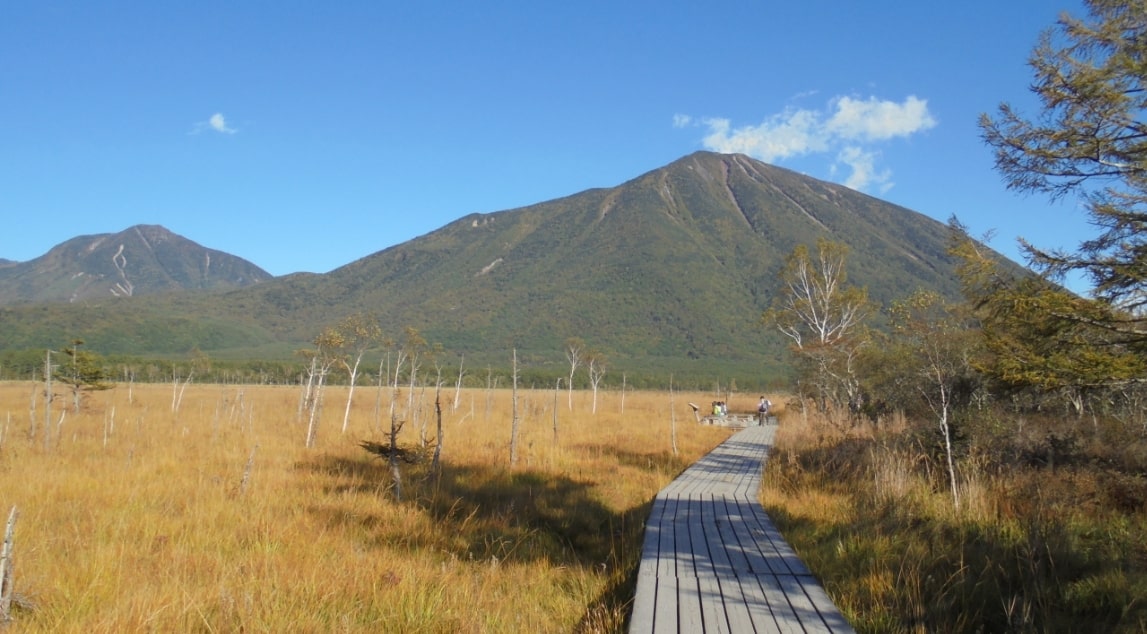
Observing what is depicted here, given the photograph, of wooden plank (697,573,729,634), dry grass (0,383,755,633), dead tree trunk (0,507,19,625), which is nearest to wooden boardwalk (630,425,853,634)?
wooden plank (697,573,729,634)

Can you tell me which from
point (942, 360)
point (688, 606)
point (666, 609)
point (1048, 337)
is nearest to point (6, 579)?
point (666, 609)

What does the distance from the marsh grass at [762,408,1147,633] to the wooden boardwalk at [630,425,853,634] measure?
1.08 feet

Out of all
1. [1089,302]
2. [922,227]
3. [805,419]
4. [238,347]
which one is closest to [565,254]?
[238,347]

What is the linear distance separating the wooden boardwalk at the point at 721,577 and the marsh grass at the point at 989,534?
329 mm

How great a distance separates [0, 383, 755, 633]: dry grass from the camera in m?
4.10

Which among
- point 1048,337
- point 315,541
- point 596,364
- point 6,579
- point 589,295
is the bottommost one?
point 315,541

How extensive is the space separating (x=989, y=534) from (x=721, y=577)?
9.37 ft

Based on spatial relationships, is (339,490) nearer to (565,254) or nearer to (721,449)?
(721,449)

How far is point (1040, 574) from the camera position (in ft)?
15.0

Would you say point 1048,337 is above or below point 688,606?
above

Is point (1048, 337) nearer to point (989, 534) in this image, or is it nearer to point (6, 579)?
point (989, 534)

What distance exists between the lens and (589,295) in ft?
486

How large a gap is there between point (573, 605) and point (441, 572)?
115 cm

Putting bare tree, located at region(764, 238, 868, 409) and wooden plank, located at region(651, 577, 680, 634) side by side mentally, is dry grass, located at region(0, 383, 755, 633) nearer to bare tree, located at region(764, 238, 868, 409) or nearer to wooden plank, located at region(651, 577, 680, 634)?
wooden plank, located at region(651, 577, 680, 634)
